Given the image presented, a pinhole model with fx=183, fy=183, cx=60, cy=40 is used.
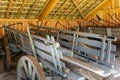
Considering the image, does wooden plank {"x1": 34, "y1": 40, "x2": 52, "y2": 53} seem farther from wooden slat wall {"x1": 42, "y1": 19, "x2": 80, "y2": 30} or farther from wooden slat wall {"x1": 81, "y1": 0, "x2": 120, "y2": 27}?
wooden slat wall {"x1": 81, "y1": 0, "x2": 120, "y2": 27}

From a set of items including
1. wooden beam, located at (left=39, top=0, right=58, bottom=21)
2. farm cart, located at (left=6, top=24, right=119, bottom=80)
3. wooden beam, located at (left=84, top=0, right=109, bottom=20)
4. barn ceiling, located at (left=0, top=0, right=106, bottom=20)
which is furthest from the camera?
wooden beam, located at (left=84, top=0, right=109, bottom=20)

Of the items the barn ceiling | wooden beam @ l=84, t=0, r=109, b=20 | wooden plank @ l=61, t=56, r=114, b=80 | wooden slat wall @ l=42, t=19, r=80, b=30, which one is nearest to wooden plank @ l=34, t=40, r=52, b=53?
wooden plank @ l=61, t=56, r=114, b=80

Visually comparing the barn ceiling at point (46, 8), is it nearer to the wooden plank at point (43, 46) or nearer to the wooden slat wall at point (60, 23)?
the wooden slat wall at point (60, 23)

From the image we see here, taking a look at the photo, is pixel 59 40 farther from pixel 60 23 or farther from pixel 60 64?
pixel 60 23

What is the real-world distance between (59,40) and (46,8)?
286cm

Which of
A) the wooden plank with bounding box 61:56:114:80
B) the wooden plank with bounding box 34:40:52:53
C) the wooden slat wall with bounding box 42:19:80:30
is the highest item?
the wooden slat wall with bounding box 42:19:80:30

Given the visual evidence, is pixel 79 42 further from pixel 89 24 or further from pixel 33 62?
pixel 89 24

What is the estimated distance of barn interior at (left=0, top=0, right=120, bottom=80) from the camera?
2756 mm

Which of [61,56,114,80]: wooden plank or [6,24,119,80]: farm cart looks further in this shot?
[6,24,119,80]: farm cart

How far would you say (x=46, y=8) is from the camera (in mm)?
7031

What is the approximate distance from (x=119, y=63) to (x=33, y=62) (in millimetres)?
3266

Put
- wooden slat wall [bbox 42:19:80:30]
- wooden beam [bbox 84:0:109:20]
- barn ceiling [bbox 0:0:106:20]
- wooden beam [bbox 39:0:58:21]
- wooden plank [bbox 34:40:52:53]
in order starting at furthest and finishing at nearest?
1. wooden beam [bbox 84:0:109:20]
2. wooden slat wall [bbox 42:19:80:30]
3. wooden beam [bbox 39:0:58:21]
4. barn ceiling [bbox 0:0:106:20]
5. wooden plank [bbox 34:40:52:53]

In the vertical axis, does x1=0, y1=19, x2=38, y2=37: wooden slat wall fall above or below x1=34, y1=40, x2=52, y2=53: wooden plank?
above

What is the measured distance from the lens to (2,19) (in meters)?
6.75
